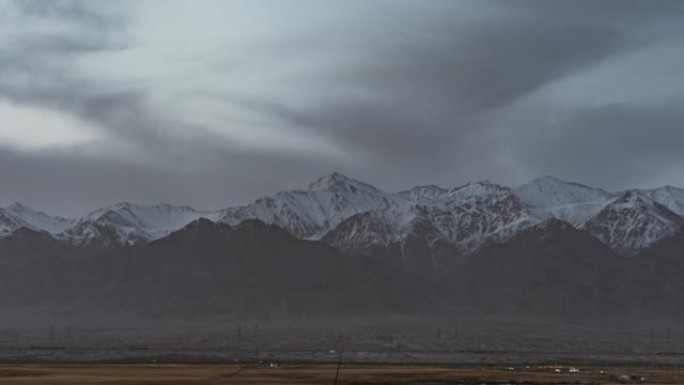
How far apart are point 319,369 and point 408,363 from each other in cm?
3084

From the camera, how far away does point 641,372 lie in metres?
174

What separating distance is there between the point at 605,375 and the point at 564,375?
5984 millimetres

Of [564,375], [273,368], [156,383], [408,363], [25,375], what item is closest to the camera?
[156,383]

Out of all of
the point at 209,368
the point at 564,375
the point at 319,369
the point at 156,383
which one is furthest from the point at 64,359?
the point at 564,375

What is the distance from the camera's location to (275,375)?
153 meters

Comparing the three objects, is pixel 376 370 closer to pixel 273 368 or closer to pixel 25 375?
pixel 273 368

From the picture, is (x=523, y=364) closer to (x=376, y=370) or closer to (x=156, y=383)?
(x=376, y=370)

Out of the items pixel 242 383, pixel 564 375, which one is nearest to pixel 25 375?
pixel 242 383

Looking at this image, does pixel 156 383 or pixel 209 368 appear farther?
pixel 209 368

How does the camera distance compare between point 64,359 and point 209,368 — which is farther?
point 64,359

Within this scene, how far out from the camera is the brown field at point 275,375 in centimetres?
13800

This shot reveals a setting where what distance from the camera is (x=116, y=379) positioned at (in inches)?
5458

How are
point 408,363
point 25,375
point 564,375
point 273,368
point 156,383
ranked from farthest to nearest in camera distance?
point 408,363 < point 273,368 < point 564,375 < point 25,375 < point 156,383

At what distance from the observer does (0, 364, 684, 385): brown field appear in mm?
138000
